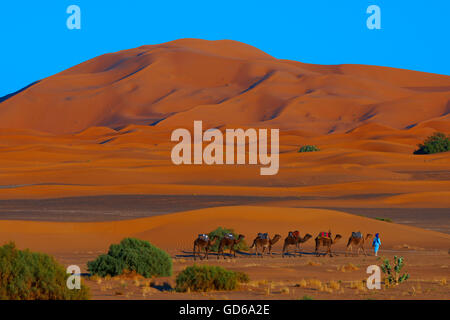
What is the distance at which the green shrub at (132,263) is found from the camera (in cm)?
1677

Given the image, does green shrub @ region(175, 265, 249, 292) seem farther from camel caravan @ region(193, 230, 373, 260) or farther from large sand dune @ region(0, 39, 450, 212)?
large sand dune @ region(0, 39, 450, 212)

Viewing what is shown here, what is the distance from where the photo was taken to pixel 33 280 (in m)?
12.3

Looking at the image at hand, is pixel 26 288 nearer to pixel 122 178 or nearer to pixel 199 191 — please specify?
pixel 199 191

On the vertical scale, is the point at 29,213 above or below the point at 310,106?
below

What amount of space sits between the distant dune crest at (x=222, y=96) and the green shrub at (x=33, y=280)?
4259 inches

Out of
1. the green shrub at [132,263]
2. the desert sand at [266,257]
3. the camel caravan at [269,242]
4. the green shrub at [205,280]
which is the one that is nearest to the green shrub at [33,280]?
the desert sand at [266,257]

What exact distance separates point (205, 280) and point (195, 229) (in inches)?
463

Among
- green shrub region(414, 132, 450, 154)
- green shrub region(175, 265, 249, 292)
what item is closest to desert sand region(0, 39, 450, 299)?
green shrub region(175, 265, 249, 292)

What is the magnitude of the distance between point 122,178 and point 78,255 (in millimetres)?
31432

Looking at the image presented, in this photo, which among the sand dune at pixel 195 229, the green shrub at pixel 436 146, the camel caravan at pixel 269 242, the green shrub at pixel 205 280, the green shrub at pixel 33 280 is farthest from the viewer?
the green shrub at pixel 436 146

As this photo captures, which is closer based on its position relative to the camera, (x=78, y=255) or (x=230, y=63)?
(x=78, y=255)

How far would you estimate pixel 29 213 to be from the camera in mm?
33750

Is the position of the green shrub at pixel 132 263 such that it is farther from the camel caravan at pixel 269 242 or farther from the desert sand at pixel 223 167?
the camel caravan at pixel 269 242
